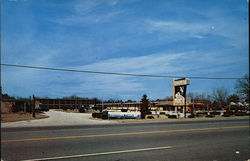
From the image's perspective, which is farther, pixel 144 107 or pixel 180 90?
pixel 180 90

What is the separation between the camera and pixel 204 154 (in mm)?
7598

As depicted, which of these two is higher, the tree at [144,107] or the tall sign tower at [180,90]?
the tall sign tower at [180,90]

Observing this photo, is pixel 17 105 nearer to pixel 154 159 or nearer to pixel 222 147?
pixel 154 159

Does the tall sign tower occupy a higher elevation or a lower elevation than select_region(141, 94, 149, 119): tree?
higher

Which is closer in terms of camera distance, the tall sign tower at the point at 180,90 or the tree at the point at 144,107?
the tree at the point at 144,107

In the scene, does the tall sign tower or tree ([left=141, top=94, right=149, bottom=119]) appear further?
the tall sign tower

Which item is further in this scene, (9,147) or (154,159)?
(9,147)

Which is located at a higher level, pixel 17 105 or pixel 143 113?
pixel 17 105

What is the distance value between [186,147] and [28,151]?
225 inches

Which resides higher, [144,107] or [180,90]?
[180,90]

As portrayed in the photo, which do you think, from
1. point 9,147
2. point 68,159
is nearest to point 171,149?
point 68,159

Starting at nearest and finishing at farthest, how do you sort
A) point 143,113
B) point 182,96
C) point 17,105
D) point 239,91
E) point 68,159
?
point 68,159
point 17,105
point 143,113
point 182,96
point 239,91

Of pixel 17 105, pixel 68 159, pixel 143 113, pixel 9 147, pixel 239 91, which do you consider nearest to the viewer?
pixel 68 159

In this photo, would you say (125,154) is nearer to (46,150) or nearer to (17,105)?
(46,150)
